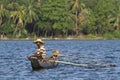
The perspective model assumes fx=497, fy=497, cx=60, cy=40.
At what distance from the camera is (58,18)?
497 feet

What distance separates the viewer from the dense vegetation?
15062 cm

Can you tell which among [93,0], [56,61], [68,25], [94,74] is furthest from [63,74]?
[93,0]

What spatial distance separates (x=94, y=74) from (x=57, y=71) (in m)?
4.35

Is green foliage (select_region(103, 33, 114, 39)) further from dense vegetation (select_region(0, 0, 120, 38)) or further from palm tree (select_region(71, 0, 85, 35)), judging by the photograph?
palm tree (select_region(71, 0, 85, 35))

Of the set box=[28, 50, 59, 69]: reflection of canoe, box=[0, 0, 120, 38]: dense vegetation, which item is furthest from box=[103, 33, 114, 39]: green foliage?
box=[28, 50, 59, 69]: reflection of canoe

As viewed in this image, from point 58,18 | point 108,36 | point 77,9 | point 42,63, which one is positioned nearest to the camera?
point 42,63

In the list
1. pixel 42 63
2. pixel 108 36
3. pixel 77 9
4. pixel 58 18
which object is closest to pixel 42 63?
pixel 42 63

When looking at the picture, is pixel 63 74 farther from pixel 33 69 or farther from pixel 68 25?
pixel 68 25

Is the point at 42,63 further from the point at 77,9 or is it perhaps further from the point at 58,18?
the point at 77,9

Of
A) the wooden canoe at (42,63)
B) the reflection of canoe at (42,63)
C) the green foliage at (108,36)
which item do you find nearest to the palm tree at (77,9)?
the green foliage at (108,36)

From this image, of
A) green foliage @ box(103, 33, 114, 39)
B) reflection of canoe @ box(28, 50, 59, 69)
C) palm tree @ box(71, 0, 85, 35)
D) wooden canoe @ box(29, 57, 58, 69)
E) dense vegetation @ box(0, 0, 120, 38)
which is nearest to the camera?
reflection of canoe @ box(28, 50, 59, 69)

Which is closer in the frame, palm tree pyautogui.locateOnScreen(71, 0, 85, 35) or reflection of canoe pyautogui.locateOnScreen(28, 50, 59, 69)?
reflection of canoe pyautogui.locateOnScreen(28, 50, 59, 69)

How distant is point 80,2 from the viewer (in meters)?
154

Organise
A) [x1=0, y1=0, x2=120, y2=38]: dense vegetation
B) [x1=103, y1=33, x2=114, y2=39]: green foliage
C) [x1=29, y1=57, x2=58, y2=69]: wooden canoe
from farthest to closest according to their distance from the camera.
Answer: [x1=103, y1=33, x2=114, y2=39]: green foliage → [x1=0, y1=0, x2=120, y2=38]: dense vegetation → [x1=29, y1=57, x2=58, y2=69]: wooden canoe
